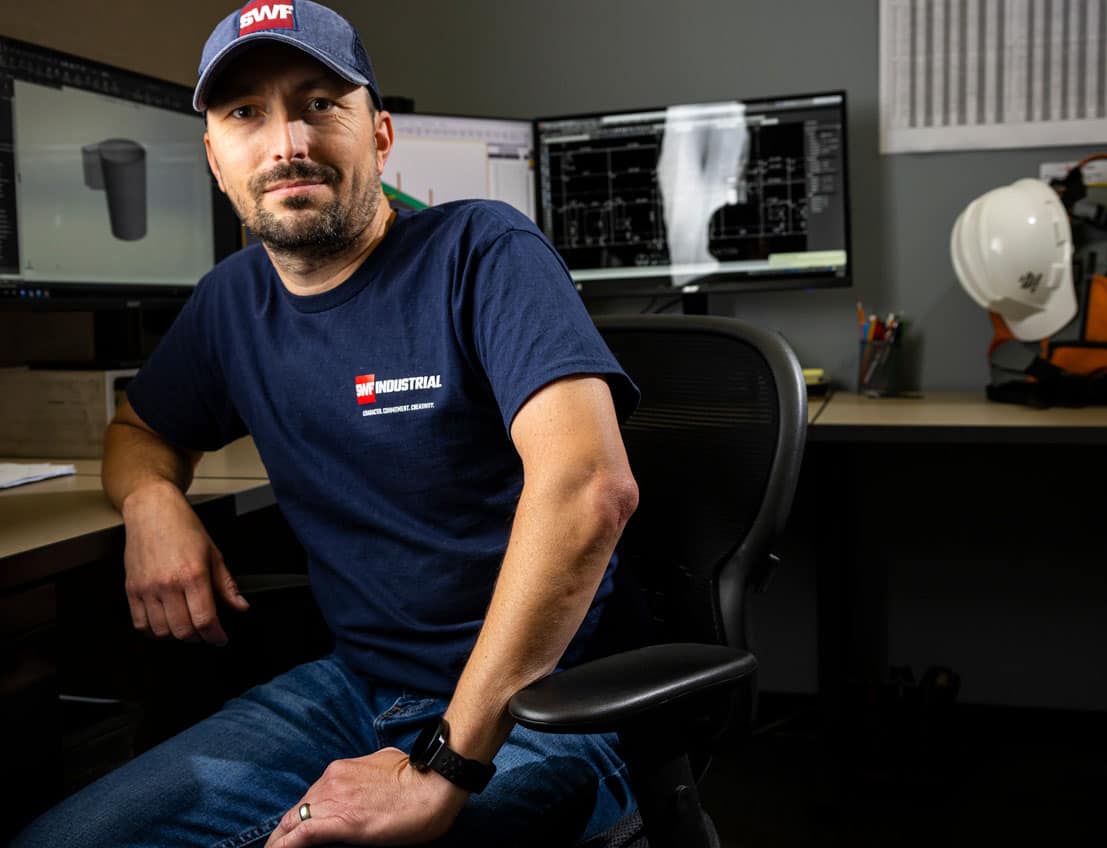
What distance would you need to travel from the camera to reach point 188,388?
1263mm

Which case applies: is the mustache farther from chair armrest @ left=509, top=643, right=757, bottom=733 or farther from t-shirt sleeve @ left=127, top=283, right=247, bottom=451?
chair armrest @ left=509, top=643, right=757, bottom=733

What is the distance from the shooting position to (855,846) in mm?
1925

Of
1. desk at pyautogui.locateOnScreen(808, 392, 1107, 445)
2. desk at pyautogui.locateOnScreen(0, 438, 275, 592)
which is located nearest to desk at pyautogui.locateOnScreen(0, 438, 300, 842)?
desk at pyautogui.locateOnScreen(0, 438, 275, 592)

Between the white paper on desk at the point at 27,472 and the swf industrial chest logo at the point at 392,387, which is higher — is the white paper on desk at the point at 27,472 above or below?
below

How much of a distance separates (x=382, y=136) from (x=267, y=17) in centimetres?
20

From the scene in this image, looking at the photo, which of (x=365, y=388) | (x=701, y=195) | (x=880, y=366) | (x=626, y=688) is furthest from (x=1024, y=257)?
(x=626, y=688)

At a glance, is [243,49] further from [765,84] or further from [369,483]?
[765,84]

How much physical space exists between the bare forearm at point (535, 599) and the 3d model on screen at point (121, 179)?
1.17m

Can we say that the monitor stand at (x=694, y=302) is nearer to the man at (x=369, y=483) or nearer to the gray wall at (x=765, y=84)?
the gray wall at (x=765, y=84)

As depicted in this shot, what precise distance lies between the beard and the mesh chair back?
34 cm

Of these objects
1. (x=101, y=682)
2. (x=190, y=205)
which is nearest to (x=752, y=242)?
(x=190, y=205)

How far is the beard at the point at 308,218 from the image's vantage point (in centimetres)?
109

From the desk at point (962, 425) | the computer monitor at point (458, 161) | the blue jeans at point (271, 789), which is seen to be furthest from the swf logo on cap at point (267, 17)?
the computer monitor at point (458, 161)

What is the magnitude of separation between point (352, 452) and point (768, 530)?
435 mm
